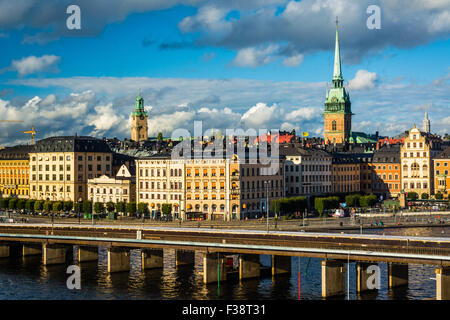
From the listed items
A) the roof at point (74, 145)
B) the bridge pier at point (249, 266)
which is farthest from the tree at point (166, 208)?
the bridge pier at point (249, 266)

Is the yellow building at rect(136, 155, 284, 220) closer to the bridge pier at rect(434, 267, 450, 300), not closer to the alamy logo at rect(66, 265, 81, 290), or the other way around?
the alamy logo at rect(66, 265, 81, 290)

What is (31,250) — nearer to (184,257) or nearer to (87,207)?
(184,257)

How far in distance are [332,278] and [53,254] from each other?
4403cm

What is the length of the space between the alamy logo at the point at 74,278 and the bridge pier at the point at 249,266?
64.2 feet

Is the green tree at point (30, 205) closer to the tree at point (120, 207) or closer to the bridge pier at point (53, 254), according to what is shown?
the tree at point (120, 207)

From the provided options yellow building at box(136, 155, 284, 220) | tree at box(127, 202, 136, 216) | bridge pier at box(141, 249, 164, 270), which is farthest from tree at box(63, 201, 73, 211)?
bridge pier at box(141, 249, 164, 270)

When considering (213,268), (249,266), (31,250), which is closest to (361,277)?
(249,266)

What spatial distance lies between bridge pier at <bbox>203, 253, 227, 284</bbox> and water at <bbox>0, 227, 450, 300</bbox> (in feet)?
3.15

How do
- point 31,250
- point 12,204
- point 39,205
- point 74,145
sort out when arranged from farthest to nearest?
point 12,204 → point 74,145 → point 39,205 → point 31,250

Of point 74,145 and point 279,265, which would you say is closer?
point 279,265

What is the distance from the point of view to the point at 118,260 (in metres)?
107

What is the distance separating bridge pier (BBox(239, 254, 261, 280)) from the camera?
101 metres

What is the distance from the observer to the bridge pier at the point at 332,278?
8769cm
